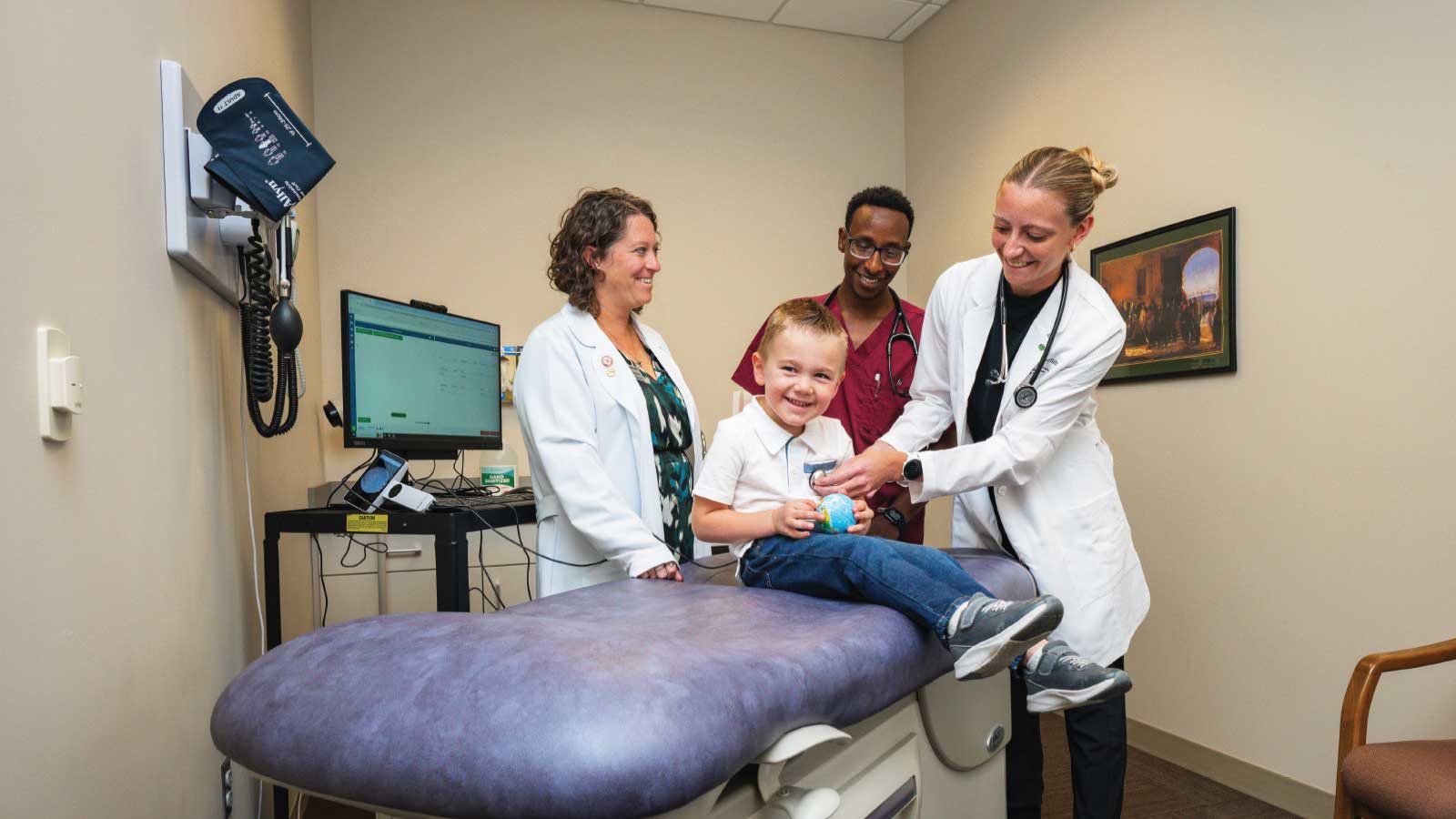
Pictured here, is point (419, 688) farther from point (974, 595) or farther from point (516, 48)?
point (516, 48)

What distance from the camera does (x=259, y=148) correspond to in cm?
156

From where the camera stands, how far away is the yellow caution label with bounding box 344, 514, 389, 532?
2033mm

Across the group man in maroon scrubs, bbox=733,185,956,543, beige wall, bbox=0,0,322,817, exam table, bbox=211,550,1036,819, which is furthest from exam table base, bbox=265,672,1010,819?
man in maroon scrubs, bbox=733,185,956,543

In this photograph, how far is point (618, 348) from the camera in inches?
76.0

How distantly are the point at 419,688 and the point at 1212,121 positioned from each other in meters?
2.84

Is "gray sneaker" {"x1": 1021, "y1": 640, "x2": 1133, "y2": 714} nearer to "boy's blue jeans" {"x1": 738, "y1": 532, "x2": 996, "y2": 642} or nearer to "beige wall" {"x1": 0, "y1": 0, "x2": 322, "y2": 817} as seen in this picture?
"boy's blue jeans" {"x1": 738, "y1": 532, "x2": 996, "y2": 642}

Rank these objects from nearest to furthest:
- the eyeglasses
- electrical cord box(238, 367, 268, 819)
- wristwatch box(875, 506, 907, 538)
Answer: electrical cord box(238, 367, 268, 819)
wristwatch box(875, 506, 907, 538)
the eyeglasses

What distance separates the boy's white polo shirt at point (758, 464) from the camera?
5.23 feet

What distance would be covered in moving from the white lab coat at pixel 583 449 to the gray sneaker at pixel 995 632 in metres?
0.69

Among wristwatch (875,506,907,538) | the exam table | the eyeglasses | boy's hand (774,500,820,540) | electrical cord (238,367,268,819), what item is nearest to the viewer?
the exam table

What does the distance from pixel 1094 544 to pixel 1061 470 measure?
147 mm

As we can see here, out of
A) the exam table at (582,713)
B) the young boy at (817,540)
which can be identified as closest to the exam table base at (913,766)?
A: the exam table at (582,713)

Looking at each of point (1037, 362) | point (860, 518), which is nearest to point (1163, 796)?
point (1037, 362)

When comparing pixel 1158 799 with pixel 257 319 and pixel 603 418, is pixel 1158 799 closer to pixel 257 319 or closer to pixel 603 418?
pixel 603 418
